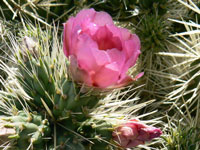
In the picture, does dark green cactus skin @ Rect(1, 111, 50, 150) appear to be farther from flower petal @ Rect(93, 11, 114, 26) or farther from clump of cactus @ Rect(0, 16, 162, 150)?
flower petal @ Rect(93, 11, 114, 26)

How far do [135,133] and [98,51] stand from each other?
409mm

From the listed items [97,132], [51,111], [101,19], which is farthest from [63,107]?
[101,19]

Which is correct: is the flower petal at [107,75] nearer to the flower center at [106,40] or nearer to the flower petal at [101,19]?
the flower center at [106,40]

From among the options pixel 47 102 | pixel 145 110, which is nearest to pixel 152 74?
pixel 145 110

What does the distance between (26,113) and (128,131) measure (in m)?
0.41

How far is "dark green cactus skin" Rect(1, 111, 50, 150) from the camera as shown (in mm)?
1582

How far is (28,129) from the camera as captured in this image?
1.59 m

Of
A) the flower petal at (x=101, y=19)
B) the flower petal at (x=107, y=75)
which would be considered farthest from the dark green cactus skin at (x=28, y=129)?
the flower petal at (x=101, y=19)

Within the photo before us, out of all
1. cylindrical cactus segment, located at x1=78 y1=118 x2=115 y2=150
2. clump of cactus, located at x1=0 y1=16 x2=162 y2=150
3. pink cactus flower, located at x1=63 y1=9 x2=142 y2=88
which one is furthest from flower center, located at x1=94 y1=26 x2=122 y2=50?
cylindrical cactus segment, located at x1=78 y1=118 x2=115 y2=150

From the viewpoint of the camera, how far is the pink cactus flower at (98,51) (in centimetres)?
146

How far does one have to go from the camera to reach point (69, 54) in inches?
61.2

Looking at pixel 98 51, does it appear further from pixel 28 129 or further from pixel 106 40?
pixel 28 129

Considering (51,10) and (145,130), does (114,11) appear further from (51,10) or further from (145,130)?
(145,130)

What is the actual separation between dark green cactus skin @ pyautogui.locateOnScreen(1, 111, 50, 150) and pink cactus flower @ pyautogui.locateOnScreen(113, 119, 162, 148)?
29 cm
